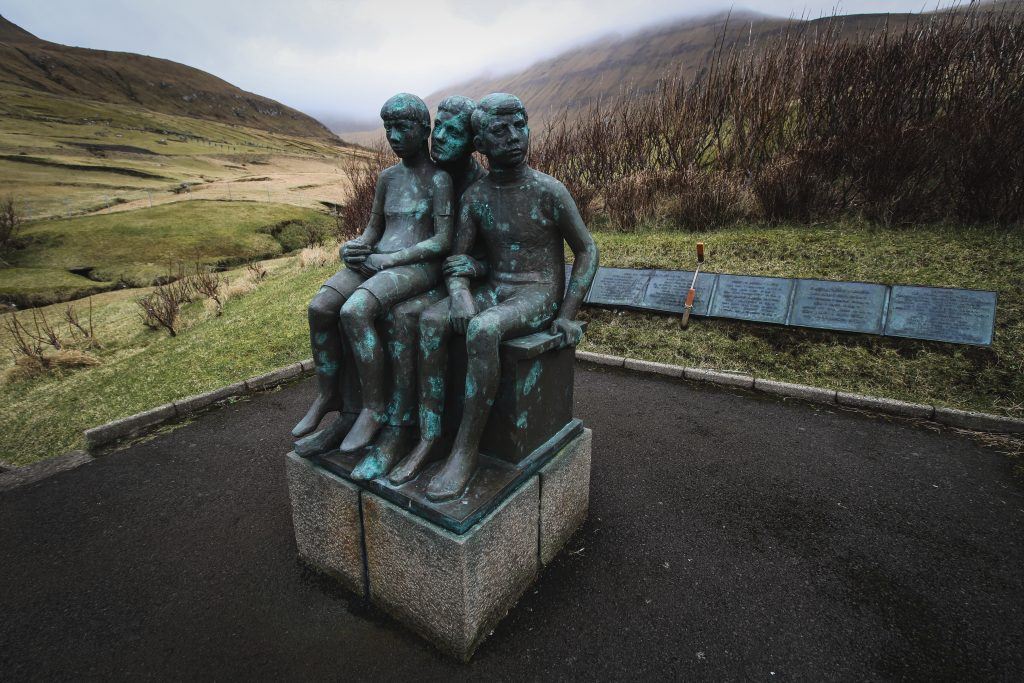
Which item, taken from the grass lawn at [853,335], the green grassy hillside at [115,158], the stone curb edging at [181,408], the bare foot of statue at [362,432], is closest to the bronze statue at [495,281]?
the bare foot of statue at [362,432]

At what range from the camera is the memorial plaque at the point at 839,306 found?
473cm

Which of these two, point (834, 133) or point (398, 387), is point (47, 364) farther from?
point (834, 133)

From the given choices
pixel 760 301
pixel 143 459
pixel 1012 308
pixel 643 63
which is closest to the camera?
pixel 143 459

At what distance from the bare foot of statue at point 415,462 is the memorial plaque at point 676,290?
411cm

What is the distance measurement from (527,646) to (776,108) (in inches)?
405

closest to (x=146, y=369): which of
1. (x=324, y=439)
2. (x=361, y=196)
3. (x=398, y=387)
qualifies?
(x=324, y=439)

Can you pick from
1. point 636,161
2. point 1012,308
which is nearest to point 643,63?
point 636,161

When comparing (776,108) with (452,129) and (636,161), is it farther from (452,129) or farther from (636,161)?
(452,129)

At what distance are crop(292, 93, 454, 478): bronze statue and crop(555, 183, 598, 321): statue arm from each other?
0.56 meters

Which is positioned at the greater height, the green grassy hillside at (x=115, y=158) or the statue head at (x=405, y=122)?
the green grassy hillside at (x=115, y=158)

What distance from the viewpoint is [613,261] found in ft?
22.6

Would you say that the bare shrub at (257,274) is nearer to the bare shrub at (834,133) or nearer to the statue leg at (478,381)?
the bare shrub at (834,133)

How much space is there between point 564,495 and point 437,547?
0.87 metres

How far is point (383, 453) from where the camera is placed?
7.29 feet
